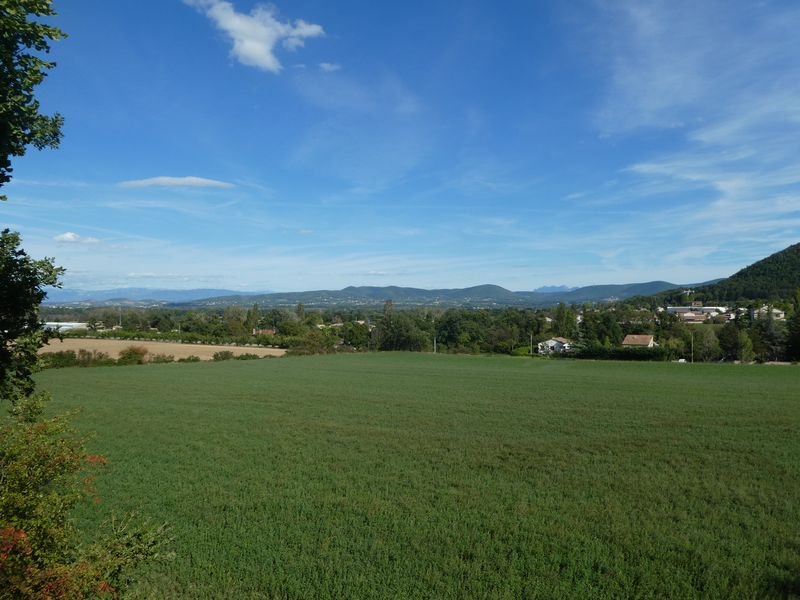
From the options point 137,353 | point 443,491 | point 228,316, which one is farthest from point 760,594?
point 228,316

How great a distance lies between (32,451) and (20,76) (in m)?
3.78

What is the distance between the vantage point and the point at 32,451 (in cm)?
398

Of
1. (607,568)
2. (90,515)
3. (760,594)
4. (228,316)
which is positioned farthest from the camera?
(228,316)

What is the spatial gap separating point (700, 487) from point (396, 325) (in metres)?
80.7

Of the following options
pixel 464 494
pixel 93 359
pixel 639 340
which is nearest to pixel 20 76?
pixel 464 494

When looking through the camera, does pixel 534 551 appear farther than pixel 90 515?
No

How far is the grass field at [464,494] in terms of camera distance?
8.20 metres

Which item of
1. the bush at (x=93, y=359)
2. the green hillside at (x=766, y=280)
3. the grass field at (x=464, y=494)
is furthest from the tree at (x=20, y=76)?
the green hillside at (x=766, y=280)

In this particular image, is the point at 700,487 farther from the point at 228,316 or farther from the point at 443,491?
the point at 228,316

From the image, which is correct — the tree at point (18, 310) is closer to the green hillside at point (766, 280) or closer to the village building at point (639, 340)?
the village building at point (639, 340)

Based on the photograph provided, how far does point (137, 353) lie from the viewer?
59844 mm

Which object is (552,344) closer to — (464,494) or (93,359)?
(93,359)

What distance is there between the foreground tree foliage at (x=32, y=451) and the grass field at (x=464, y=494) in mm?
2973

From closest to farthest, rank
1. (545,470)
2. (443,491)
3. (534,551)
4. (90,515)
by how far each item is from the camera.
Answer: (534,551)
(90,515)
(443,491)
(545,470)
